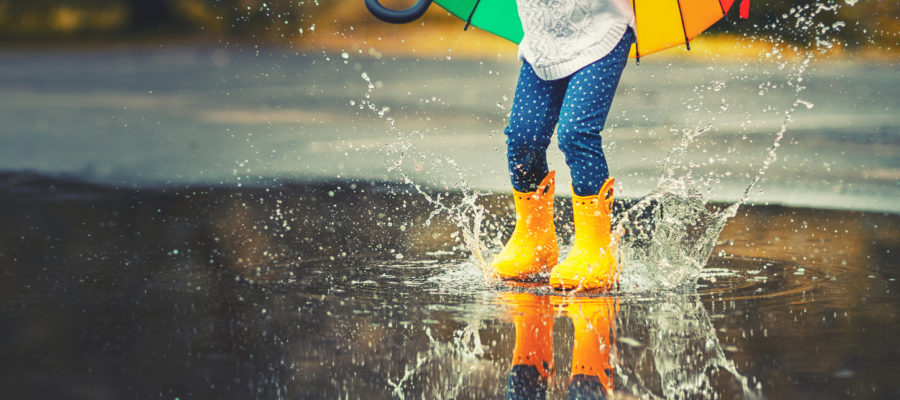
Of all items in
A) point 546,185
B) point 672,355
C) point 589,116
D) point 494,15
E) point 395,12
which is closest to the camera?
point 672,355

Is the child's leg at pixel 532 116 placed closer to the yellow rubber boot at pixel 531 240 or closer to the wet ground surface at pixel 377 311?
the yellow rubber boot at pixel 531 240

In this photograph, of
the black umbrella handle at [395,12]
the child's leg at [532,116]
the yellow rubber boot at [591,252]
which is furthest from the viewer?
the child's leg at [532,116]

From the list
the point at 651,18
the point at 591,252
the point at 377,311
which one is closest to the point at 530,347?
the point at 377,311

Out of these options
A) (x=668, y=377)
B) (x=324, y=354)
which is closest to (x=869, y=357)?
(x=668, y=377)

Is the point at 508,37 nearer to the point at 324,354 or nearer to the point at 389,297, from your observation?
the point at 389,297

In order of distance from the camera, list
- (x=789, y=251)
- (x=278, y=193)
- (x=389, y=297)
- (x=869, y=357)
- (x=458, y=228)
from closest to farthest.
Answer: (x=869, y=357), (x=389, y=297), (x=789, y=251), (x=458, y=228), (x=278, y=193)

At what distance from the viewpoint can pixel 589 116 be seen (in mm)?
4195

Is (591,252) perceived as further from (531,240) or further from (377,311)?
(377,311)

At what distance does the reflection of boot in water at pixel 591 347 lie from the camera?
2943 millimetres

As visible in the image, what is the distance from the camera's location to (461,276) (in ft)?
15.0

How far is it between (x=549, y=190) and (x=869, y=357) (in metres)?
1.63

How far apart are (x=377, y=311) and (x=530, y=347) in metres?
0.69

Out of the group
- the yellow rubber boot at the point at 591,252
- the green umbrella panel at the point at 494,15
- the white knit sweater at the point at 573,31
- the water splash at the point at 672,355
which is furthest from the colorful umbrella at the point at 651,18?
the water splash at the point at 672,355

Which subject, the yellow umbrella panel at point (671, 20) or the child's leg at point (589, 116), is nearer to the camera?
the child's leg at point (589, 116)
